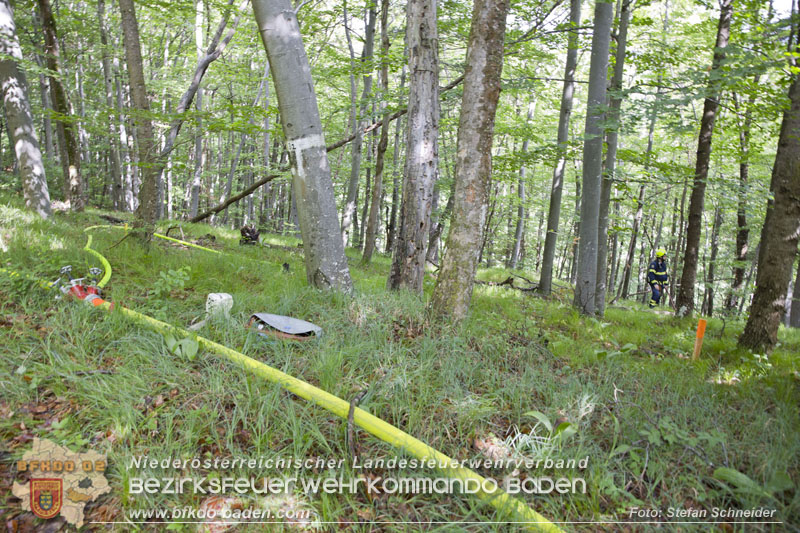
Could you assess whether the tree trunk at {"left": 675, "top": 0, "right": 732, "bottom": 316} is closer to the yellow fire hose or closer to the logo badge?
the yellow fire hose

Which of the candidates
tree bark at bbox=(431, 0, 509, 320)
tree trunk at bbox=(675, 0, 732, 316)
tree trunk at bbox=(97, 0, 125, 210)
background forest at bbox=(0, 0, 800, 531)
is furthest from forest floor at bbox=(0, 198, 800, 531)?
tree trunk at bbox=(97, 0, 125, 210)

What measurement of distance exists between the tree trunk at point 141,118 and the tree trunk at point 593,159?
6769 millimetres

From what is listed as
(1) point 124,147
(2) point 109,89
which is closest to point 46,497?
(1) point 124,147

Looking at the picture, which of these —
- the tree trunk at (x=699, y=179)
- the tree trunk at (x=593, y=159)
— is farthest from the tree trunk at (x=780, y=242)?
the tree trunk at (x=593, y=159)

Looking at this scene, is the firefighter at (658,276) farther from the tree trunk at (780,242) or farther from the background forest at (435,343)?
the tree trunk at (780,242)

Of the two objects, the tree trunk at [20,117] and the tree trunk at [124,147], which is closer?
the tree trunk at [20,117]

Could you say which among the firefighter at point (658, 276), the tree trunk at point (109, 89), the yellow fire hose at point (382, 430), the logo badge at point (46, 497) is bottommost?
the firefighter at point (658, 276)

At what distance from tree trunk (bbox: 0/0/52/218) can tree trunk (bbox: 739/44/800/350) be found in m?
11.0

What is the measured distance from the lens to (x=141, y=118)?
5367 millimetres

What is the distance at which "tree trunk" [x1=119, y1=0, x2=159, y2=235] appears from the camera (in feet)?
17.5

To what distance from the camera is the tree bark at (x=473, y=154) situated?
3887 mm

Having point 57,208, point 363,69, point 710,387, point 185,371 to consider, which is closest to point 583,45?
point 363,69

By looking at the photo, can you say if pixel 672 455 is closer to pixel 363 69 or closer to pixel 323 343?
pixel 323 343

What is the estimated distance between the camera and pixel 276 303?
4.10m
